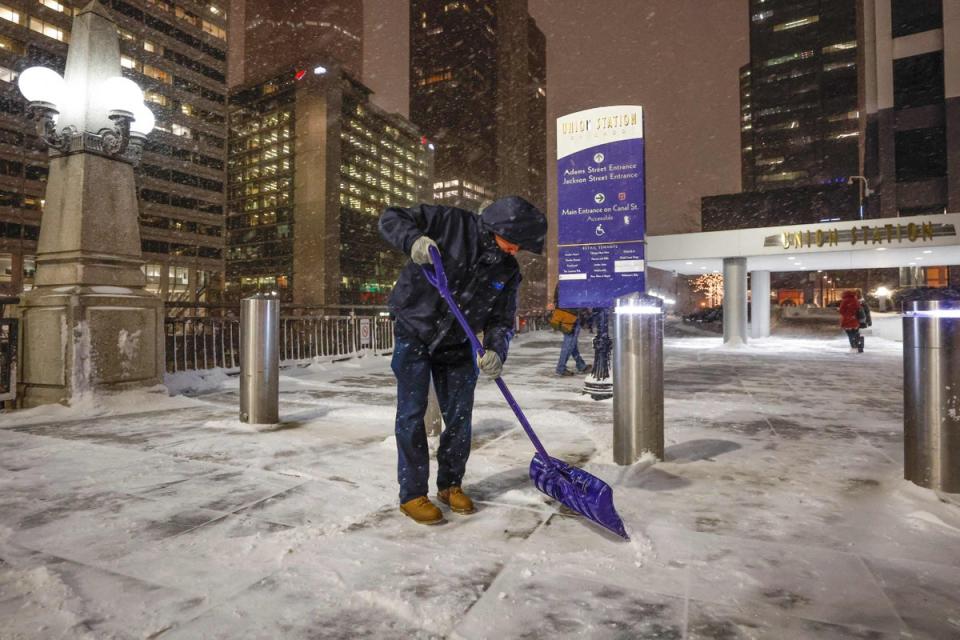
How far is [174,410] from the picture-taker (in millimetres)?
5930

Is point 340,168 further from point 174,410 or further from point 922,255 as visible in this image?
point 174,410

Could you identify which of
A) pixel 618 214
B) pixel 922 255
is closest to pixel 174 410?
pixel 618 214

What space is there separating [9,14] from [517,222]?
95453 mm

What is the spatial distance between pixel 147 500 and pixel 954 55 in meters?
50.4

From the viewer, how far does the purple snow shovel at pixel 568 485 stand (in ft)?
8.37

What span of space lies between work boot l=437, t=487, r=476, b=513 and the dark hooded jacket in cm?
83

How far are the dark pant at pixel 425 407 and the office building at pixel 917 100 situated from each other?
47469 millimetres

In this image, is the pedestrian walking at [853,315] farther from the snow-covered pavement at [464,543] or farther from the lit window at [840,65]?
the lit window at [840,65]

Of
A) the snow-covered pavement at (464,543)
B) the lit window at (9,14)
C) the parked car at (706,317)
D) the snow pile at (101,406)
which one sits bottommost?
the snow-covered pavement at (464,543)

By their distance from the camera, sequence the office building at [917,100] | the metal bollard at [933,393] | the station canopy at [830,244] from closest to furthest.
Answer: the metal bollard at [933,393] < the station canopy at [830,244] < the office building at [917,100]

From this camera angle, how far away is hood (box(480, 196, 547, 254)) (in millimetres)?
2744

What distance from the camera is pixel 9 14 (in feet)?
217

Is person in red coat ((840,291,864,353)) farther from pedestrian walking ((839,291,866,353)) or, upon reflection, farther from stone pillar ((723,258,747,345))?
stone pillar ((723,258,747,345))

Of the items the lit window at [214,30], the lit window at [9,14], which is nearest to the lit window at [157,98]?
the lit window at [214,30]
